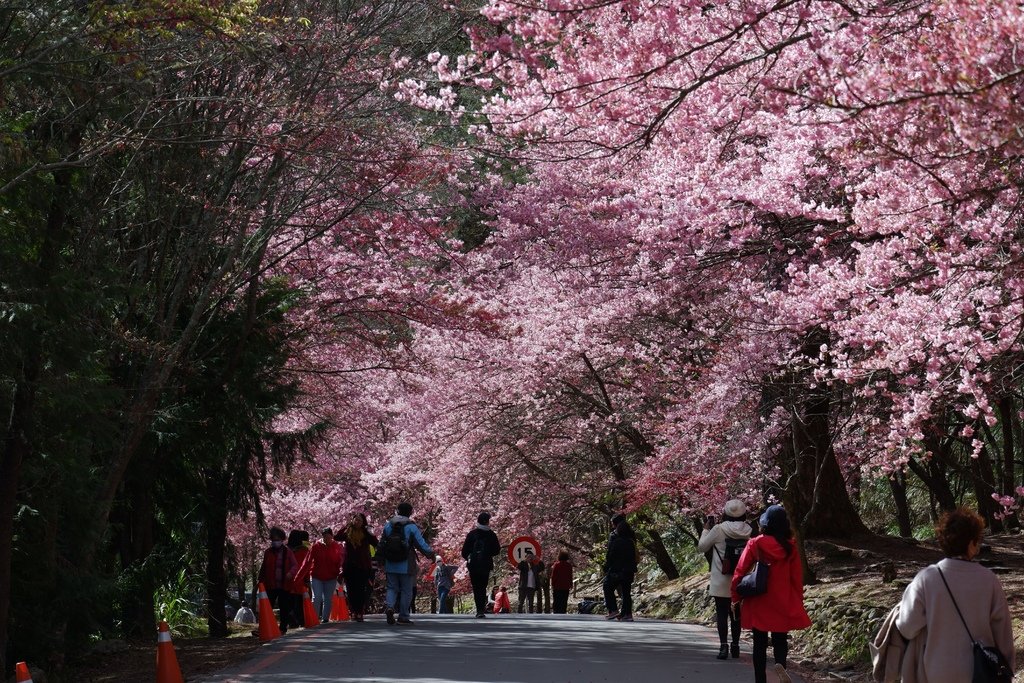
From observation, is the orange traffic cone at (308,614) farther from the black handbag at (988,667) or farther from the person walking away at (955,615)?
the black handbag at (988,667)

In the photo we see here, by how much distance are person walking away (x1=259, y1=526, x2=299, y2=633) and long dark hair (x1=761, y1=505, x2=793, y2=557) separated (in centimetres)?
1060

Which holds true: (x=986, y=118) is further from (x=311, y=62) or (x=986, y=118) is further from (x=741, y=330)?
(x=741, y=330)

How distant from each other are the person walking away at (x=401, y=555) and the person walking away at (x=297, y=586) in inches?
56.3

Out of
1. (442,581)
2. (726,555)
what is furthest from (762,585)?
(442,581)

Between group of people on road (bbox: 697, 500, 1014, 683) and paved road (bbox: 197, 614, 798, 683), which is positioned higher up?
group of people on road (bbox: 697, 500, 1014, 683)

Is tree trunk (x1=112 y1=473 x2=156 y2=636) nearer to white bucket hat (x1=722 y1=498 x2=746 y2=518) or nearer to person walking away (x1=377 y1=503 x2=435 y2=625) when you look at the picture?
person walking away (x1=377 y1=503 x2=435 y2=625)

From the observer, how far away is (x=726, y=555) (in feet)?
45.8

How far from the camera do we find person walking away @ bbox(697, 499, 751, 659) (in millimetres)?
13500

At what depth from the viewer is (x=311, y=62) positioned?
634 inches

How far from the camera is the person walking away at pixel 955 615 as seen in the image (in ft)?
22.0

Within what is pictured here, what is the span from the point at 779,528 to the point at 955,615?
3.99 metres

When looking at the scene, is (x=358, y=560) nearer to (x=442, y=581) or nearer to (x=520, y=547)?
(x=520, y=547)

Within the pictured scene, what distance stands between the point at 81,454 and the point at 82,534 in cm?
121

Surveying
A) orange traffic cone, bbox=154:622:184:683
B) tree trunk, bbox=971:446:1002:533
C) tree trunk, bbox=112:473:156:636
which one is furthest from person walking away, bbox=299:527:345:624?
tree trunk, bbox=971:446:1002:533
